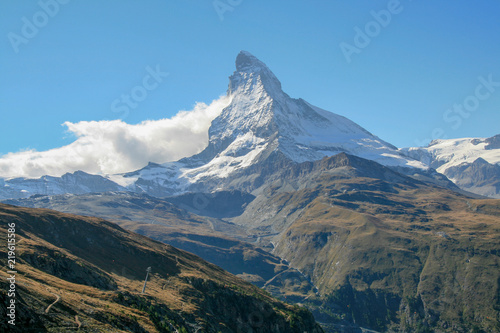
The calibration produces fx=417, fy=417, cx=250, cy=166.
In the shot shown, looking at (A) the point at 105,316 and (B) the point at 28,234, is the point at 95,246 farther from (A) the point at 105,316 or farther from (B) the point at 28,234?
(A) the point at 105,316

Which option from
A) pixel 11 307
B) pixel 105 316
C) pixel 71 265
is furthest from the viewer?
pixel 71 265

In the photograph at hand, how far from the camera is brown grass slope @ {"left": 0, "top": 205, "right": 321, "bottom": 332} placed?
82438 mm

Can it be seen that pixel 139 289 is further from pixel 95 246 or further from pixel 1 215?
pixel 1 215

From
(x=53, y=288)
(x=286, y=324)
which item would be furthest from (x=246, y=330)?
(x=53, y=288)

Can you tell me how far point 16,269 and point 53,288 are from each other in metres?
15.3

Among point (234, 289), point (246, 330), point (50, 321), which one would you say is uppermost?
point (50, 321)

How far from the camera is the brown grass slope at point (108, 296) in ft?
270

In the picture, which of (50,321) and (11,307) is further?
(50,321)

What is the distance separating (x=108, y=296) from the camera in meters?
116

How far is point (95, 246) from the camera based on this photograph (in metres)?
199

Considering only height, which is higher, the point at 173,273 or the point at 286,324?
the point at 173,273

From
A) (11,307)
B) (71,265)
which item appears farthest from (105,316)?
(71,265)

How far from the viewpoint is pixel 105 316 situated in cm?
9188

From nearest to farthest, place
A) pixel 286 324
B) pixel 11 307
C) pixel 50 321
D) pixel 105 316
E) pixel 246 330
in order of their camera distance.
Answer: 1. pixel 11 307
2. pixel 50 321
3. pixel 105 316
4. pixel 246 330
5. pixel 286 324
